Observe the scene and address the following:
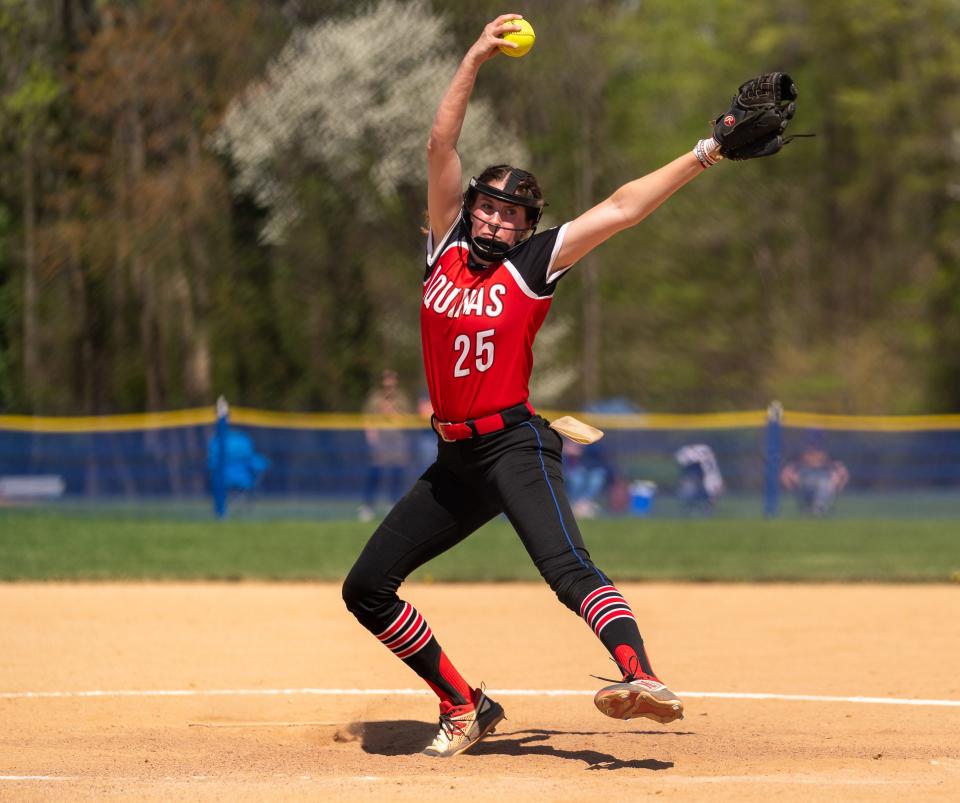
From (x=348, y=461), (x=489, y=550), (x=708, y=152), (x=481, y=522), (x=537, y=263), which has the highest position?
(x=708, y=152)

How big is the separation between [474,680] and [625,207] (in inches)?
129

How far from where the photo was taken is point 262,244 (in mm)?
28375

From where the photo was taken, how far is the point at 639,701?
492cm

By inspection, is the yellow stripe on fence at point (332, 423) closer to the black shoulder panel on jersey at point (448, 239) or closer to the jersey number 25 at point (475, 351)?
the black shoulder panel on jersey at point (448, 239)

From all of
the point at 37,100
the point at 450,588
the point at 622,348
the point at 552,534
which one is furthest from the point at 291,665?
the point at 622,348

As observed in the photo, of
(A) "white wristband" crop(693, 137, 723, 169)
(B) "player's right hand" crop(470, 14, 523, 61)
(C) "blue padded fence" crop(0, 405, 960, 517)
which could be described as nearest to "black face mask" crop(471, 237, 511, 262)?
(B) "player's right hand" crop(470, 14, 523, 61)

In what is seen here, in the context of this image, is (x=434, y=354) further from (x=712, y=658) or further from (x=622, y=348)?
(x=622, y=348)

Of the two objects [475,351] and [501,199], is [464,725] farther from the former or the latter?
[501,199]

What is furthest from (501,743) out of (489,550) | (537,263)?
(489,550)

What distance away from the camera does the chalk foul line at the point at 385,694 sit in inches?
274

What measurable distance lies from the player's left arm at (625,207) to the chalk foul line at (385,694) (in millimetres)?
2729

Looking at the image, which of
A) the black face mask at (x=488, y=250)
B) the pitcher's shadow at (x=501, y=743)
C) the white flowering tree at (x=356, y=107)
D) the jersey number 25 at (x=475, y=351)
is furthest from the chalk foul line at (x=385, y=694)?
the white flowering tree at (x=356, y=107)

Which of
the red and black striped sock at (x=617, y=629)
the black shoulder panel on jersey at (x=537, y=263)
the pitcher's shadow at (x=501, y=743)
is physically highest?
the black shoulder panel on jersey at (x=537, y=263)

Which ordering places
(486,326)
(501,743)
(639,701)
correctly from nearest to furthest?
(639,701), (486,326), (501,743)
